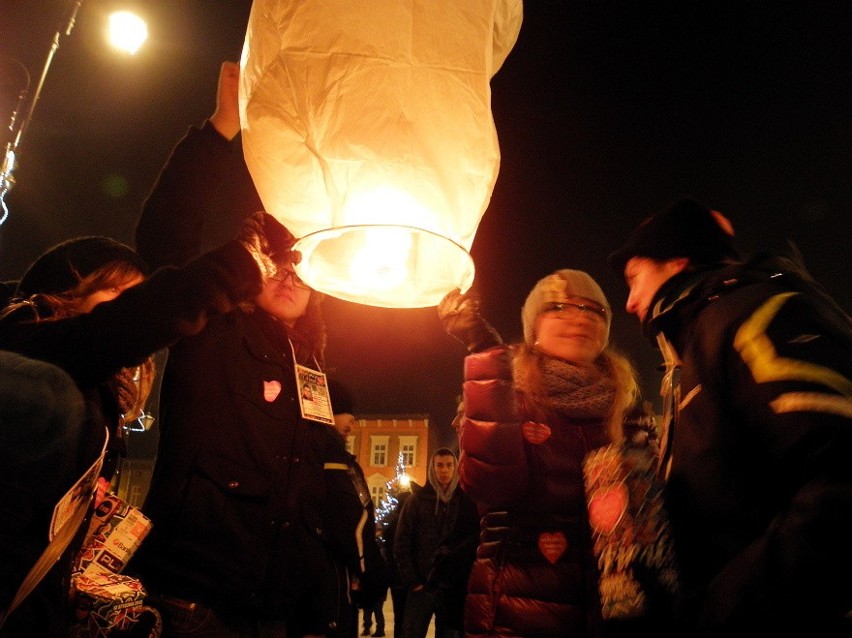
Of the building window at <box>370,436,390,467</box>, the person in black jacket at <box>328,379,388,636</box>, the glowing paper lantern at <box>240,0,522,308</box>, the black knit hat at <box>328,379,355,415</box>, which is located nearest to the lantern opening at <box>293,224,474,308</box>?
the glowing paper lantern at <box>240,0,522,308</box>

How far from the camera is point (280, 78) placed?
1727mm

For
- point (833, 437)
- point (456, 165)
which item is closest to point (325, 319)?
point (456, 165)

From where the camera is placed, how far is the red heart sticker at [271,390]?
215cm

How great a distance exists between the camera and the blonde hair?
9.12ft

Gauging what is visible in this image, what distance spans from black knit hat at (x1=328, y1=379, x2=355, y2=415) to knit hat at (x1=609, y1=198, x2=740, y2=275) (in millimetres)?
2501

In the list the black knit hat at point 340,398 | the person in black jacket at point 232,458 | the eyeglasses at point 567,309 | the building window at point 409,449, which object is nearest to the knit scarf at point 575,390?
Answer: the eyeglasses at point 567,309

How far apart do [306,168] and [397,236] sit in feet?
1.14

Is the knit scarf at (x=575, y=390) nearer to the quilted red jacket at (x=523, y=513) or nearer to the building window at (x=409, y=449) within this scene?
the quilted red jacket at (x=523, y=513)

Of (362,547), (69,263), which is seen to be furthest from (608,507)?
(362,547)

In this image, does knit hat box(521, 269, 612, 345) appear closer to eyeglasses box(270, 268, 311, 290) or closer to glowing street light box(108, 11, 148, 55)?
eyeglasses box(270, 268, 311, 290)

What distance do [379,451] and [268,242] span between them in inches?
2422

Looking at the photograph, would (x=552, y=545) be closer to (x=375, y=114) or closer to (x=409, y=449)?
(x=375, y=114)

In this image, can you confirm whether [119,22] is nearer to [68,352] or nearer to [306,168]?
[306,168]

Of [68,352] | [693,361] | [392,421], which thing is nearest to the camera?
[68,352]
